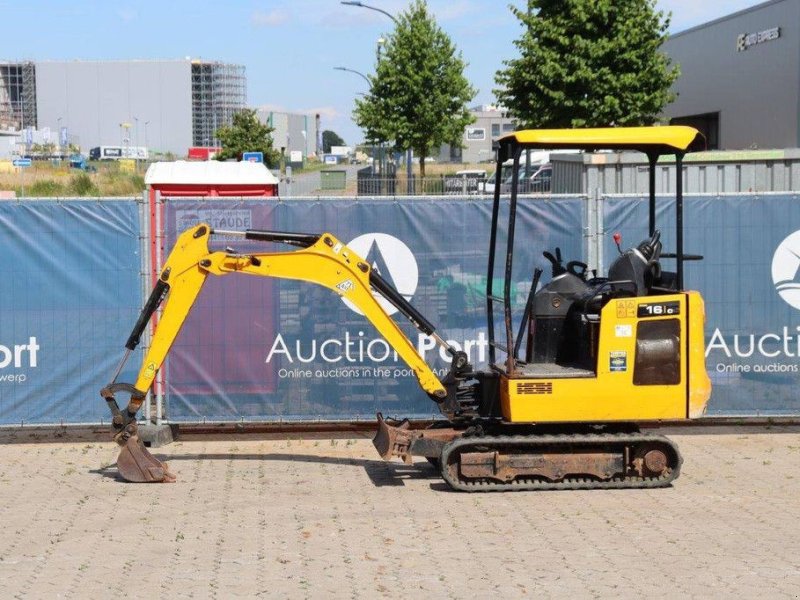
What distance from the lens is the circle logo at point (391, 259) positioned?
1226 cm

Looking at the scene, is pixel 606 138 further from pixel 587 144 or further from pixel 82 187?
pixel 82 187

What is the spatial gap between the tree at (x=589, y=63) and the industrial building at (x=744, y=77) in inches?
218

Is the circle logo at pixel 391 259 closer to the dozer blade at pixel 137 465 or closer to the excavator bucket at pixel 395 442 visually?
the excavator bucket at pixel 395 442

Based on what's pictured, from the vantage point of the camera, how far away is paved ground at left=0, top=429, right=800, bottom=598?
7539 millimetres

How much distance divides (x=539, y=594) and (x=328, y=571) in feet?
4.39

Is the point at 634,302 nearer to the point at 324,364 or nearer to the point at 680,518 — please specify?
the point at 680,518

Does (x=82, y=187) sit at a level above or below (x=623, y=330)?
above

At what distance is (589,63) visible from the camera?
35.2m

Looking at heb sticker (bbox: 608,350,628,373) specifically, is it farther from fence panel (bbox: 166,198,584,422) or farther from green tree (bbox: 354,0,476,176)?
green tree (bbox: 354,0,476,176)

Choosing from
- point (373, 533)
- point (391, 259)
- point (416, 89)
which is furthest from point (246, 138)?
point (373, 533)

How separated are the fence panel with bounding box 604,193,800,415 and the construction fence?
14 mm

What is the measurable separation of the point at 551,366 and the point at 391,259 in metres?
2.67

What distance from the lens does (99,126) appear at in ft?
571

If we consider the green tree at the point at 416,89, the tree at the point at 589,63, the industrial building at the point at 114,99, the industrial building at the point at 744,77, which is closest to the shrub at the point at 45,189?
the green tree at the point at 416,89
